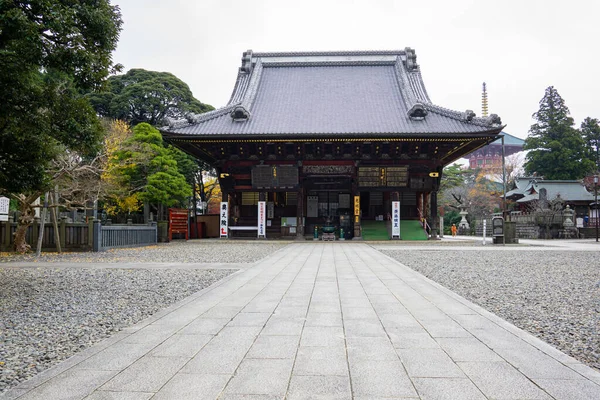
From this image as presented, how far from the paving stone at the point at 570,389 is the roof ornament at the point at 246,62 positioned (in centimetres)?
2683

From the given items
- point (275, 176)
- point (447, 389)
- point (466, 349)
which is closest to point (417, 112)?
point (275, 176)

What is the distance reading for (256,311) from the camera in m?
4.90

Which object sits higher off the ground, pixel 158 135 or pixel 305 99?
pixel 305 99

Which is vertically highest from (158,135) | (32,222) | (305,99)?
(305,99)

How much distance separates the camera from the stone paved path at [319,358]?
8.69 ft

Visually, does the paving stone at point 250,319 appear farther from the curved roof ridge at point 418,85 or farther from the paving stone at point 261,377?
the curved roof ridge at point 418,85

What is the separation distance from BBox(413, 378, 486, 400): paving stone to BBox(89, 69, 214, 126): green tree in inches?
1135

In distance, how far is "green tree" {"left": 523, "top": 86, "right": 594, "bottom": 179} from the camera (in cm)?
3697

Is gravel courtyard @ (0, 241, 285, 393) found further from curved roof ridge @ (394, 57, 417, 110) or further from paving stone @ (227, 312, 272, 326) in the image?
curved roof ridge @ (394, 57, 417, 110)

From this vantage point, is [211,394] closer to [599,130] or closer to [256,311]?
[256,311]

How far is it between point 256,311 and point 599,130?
163 feet

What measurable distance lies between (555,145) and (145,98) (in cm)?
3721

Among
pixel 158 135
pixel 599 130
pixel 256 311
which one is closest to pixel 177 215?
→ pixel 158 135

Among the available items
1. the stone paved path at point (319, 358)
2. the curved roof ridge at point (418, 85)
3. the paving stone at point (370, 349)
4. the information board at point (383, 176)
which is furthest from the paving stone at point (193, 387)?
the curved roof ridge at point (418, 85)
